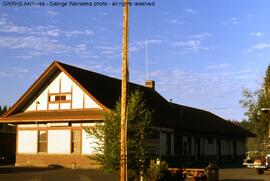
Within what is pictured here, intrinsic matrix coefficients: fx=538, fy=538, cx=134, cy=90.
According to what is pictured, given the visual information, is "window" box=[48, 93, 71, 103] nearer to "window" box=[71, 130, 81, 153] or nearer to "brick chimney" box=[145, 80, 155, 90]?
"window" box=[71, 130, 81, 153]

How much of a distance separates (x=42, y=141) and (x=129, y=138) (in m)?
19.5

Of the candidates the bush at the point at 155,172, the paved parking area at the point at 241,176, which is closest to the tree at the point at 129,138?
the bush at the point at 155,172

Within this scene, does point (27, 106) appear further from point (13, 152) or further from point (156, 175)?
point (156, 175)

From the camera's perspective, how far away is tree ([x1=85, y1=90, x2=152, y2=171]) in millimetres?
21500

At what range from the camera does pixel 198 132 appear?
159 feet

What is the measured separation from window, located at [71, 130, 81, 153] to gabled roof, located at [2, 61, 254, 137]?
283 centimetres

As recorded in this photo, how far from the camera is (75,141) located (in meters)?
38.2

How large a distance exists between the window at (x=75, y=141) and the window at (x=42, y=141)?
2506mm

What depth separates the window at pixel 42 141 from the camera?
39.7m

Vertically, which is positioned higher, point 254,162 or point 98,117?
point 98,117

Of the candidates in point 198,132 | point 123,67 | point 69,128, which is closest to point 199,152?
point 198,132

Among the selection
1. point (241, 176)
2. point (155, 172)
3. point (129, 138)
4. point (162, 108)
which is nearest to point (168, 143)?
point (162, 108)

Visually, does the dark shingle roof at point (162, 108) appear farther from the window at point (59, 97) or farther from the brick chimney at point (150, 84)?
the window at point (59, 97)

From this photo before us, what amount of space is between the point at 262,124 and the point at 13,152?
114 ft
